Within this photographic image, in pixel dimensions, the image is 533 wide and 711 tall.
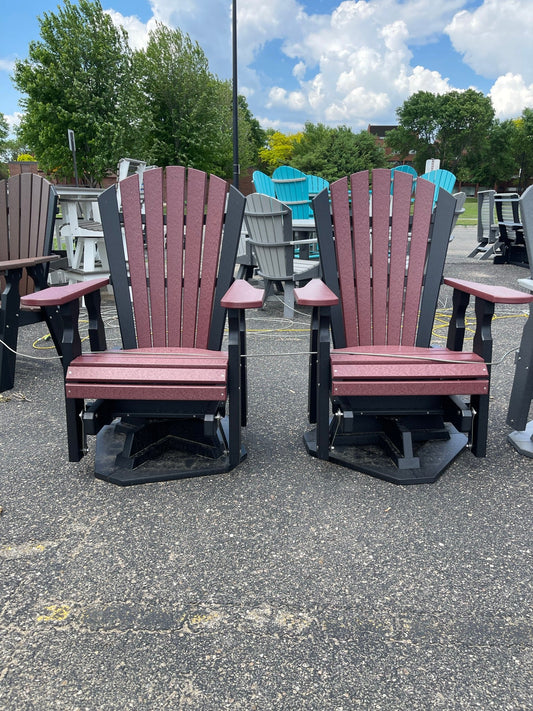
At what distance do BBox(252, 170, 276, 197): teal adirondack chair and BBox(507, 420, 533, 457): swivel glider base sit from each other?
464 cm

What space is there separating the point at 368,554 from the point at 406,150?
60162 mm

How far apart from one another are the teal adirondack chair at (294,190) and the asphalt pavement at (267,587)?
15.9 feet

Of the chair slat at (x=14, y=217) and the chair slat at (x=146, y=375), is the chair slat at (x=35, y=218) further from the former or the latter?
the chair slat at (x=146, y=375)

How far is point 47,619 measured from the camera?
1.39m

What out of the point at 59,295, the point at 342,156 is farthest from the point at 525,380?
the point at 342,156

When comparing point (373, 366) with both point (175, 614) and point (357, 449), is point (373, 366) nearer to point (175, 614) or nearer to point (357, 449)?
point (357, 449)

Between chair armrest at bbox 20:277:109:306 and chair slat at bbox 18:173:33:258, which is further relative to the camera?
chair slat at bbox 18:173:33:258

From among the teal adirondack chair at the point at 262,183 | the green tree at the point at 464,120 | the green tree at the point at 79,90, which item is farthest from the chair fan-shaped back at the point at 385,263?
the green tree at the point at 464,120

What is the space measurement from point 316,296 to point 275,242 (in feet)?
9.27

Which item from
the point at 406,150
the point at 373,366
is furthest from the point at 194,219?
the point at 406,150

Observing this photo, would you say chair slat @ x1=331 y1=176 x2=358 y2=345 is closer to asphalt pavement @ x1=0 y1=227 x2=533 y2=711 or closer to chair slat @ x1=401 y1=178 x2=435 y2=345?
chair slat @ x1=401 y1=178 x2=435 y2=345

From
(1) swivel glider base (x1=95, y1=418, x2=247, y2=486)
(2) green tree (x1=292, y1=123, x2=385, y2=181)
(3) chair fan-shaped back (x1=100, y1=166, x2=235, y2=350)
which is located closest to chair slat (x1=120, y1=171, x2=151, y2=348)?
(3) chair fan-shaped back (x1=100, y1=166, x2=235, y2=350)

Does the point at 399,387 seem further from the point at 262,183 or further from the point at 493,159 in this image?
the point at 493,159

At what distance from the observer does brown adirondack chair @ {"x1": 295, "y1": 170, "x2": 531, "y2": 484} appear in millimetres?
2051
